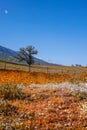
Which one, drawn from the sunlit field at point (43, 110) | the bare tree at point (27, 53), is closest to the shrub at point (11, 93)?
the sunlit field at point (43, 110)

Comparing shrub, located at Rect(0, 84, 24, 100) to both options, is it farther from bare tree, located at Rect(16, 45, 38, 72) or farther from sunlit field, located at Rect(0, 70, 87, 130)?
bare tree, located at Rect(16, 45, 38, 72)

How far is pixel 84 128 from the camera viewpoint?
13.1m

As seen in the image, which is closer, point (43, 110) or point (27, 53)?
point (43, 110)

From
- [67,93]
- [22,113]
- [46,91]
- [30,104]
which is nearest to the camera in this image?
[22,113]

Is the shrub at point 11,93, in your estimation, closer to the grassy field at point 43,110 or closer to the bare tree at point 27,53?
the grassy field at point 43,110

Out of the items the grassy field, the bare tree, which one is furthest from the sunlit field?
the bare tree

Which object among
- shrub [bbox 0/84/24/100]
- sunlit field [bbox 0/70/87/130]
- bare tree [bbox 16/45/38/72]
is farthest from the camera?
bare tree [bbox 16/45/38/72]

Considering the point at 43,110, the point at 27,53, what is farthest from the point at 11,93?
the point at 27,53

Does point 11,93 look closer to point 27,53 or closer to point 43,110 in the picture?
point 43,110

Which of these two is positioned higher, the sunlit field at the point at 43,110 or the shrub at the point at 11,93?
the shrub at the point at 11,93

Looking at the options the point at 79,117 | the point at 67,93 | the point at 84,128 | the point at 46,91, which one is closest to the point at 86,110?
the point at 79,117

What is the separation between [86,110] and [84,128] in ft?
8.32

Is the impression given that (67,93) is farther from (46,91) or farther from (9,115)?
(9,115)

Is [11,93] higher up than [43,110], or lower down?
higher up
